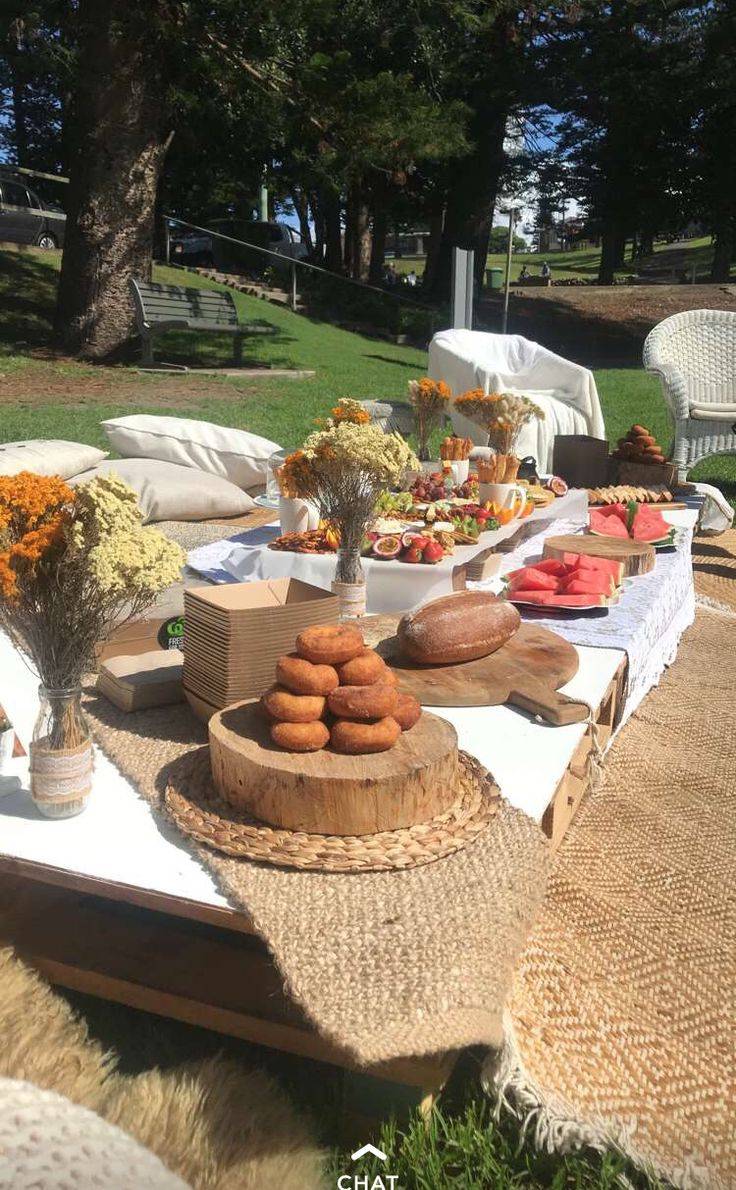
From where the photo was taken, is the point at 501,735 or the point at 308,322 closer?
the point at 501,735

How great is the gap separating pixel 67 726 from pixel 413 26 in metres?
18.7

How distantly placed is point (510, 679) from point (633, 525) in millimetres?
1767

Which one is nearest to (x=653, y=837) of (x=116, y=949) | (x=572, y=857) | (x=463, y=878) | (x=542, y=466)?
(x=572, y=857)

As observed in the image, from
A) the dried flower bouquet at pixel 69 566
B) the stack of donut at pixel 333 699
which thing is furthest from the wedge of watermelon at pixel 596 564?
the dried flower bouquet at pixel 69 566

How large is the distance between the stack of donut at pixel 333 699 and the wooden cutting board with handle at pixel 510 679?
533mm

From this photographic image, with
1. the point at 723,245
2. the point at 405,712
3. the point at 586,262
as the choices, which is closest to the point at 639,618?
the point at 405,712

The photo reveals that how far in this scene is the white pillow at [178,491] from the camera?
4.97 metres

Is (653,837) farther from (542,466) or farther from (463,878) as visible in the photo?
(542,466)

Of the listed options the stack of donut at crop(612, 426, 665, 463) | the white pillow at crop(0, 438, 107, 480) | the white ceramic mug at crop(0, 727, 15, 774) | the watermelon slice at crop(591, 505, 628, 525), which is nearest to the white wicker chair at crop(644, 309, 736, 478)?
the stack of donut at crop(612, 426, 665, 463)

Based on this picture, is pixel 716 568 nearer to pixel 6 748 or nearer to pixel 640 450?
pixel 640 450

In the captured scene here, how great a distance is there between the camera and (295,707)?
1692 mm

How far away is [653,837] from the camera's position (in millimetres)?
2625

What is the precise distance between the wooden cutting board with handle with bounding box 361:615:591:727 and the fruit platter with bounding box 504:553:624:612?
377 mm

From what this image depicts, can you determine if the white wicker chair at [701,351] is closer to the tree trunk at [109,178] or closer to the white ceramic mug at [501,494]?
the white ceramic mug at [501,494]
